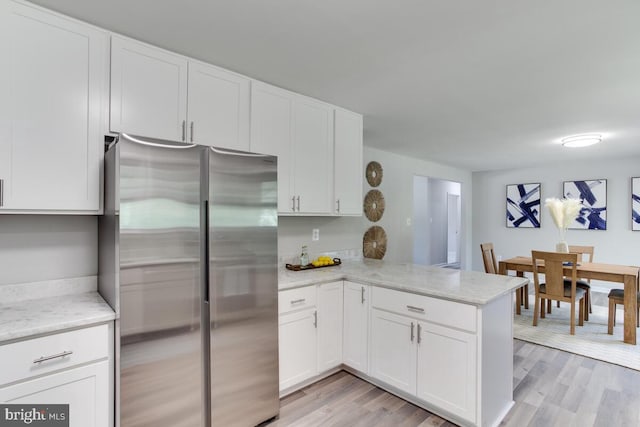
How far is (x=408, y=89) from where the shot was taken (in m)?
2.56

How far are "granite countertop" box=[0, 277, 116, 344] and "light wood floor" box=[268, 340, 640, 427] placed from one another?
4.31 ft

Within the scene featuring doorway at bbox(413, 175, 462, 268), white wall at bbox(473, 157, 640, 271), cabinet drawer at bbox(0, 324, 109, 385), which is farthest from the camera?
doorway at bbox(413, 175, 462, 268)

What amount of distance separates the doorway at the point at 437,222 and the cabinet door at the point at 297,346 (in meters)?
4.64

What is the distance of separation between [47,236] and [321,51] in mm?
2016

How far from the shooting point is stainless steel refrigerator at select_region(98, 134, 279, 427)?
1.51m

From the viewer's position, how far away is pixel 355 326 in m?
2.60

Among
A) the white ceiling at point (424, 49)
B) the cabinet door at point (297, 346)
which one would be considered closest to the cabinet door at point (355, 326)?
the cabinet door at point (297, 346)

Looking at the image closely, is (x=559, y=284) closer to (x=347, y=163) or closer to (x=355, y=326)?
(x=355, y=326)

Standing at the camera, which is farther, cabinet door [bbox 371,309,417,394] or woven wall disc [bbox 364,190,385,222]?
woven wall disc [bbox 364,190,385,222]

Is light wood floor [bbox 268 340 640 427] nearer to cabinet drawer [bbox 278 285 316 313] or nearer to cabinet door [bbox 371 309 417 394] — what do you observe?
cabinet door [bbox 371 309 417 394]

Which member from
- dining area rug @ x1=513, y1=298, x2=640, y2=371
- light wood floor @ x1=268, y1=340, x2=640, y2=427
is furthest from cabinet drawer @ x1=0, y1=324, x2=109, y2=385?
dining area rug @ x1=513, y1=298, x2=640, y2=371

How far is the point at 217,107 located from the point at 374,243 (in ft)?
9.23

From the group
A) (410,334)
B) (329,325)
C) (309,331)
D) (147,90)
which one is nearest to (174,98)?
(147,90)

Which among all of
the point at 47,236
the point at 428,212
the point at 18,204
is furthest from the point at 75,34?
the point at 428,212
